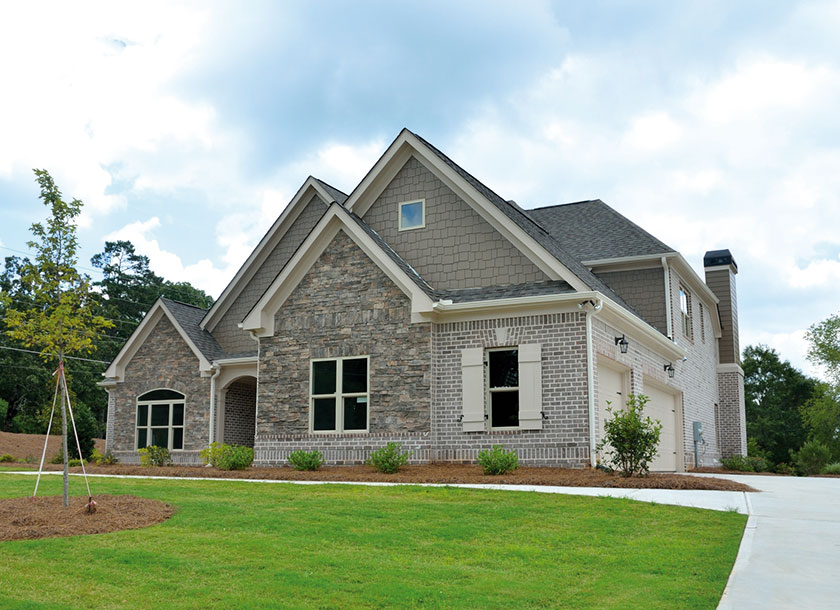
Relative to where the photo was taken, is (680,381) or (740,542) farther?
(680,381)

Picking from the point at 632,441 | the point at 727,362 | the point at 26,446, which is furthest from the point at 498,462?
the point at 26,446

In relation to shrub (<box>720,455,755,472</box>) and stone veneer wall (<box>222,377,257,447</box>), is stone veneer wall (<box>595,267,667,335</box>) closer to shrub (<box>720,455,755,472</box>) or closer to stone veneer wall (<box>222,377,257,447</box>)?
shrub (<box>720,455,755,472</box>)

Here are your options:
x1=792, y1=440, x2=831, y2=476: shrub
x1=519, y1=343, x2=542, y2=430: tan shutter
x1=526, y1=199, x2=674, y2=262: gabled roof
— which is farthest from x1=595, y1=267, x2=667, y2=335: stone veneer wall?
x1=792, y1=440, x2=831, y2=476: shrub

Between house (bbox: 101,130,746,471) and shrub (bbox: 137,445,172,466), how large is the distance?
2.77 ft

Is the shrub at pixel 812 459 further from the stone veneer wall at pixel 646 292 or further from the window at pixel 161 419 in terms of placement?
the window at pixel 161 419

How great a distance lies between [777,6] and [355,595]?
1286 cm

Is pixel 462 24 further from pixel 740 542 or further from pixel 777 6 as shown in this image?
pixel 740 542

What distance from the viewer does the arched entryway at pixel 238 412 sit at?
23125 mm

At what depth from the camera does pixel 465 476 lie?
1452 cm

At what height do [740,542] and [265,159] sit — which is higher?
[265,159]

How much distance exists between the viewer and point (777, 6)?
46.1 feet

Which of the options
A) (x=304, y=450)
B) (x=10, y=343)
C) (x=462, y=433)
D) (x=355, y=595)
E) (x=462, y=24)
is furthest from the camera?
(x=10, y=343)

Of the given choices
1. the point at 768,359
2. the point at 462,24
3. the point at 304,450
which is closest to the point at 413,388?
the point at 304,450

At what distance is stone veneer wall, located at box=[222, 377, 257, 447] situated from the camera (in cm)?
2331
